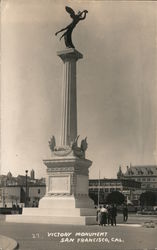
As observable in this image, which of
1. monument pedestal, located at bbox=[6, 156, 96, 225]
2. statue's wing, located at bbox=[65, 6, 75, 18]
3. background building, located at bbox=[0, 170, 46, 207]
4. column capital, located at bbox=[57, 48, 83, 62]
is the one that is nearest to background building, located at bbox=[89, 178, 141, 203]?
background building, located at bbox=[0, 170, 46, 207]

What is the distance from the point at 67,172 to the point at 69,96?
585 cm

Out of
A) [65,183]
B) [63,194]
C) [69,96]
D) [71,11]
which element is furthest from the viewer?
[71,11]

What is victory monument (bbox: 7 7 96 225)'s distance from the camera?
29859 millimetres

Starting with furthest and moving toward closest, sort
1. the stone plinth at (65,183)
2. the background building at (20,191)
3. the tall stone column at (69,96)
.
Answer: the background building at (20,191) < the tall stone column at (69,96) < the stone plinth at (65,183)

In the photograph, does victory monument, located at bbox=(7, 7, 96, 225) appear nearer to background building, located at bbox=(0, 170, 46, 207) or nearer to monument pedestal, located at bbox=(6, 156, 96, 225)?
monument pedestal, located at bbox=(6, 156, 96, 225)

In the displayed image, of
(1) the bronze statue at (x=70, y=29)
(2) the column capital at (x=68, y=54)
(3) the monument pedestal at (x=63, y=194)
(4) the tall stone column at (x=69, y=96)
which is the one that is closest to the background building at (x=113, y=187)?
(1) the bronze statue at (x=70, y=29)

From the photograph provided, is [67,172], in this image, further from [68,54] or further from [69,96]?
[68,54]

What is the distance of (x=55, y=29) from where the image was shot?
34.2 meters

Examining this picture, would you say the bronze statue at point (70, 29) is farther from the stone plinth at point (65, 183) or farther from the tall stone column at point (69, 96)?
the stone plinth at point (65, 183)

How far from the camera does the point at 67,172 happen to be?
3097 centimetres

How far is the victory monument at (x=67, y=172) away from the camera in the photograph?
98.0 feet

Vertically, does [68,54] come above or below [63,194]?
above

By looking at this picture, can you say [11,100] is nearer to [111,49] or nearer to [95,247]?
[111,49]

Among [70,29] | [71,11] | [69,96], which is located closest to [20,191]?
[70,29]
